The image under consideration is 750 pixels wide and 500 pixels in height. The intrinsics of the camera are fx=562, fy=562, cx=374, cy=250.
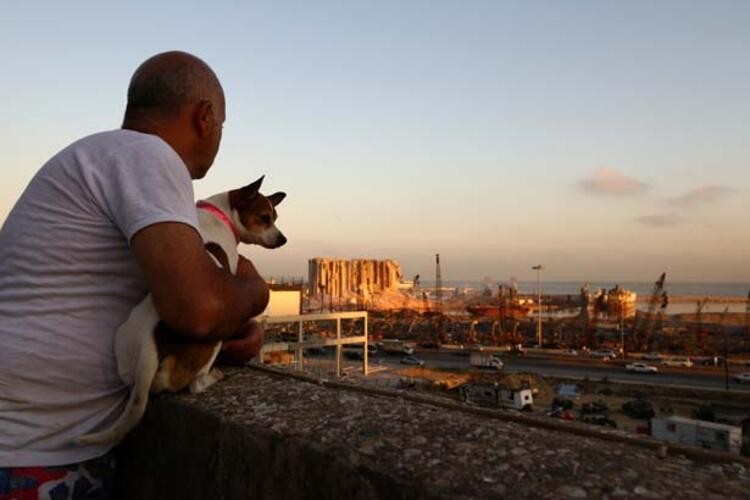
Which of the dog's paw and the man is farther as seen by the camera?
the dog's paw

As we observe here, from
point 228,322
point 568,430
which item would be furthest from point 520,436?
point 228,322

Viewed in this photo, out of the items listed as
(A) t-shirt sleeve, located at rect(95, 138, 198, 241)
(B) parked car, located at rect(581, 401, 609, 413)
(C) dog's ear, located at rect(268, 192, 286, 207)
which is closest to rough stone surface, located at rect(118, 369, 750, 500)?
(A) t-shirt sleeve, located at rect(95, 138, 198, 241)

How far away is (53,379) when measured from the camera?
46.5 inches

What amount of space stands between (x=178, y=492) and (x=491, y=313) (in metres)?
81.4

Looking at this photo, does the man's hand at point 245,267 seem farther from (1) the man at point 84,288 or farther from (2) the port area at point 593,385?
(2) the port area at point 593,385

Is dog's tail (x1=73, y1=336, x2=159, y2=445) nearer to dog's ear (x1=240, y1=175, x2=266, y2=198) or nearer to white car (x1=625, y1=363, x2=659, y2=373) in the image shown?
dog's ear (x1=240, y1=175, x2=266, y2=198)

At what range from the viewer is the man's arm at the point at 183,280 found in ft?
3.59

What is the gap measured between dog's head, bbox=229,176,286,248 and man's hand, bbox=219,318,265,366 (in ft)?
3.17

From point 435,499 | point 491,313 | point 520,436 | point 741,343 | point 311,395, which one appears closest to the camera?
point 435,499

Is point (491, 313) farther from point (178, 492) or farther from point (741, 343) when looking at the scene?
point (178, 492)

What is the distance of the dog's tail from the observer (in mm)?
1243

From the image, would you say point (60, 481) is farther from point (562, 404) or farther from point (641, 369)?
point (641, 369)

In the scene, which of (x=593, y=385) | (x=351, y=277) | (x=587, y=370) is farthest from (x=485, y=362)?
(x=351, y=277)

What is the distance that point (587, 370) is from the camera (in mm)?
34562
